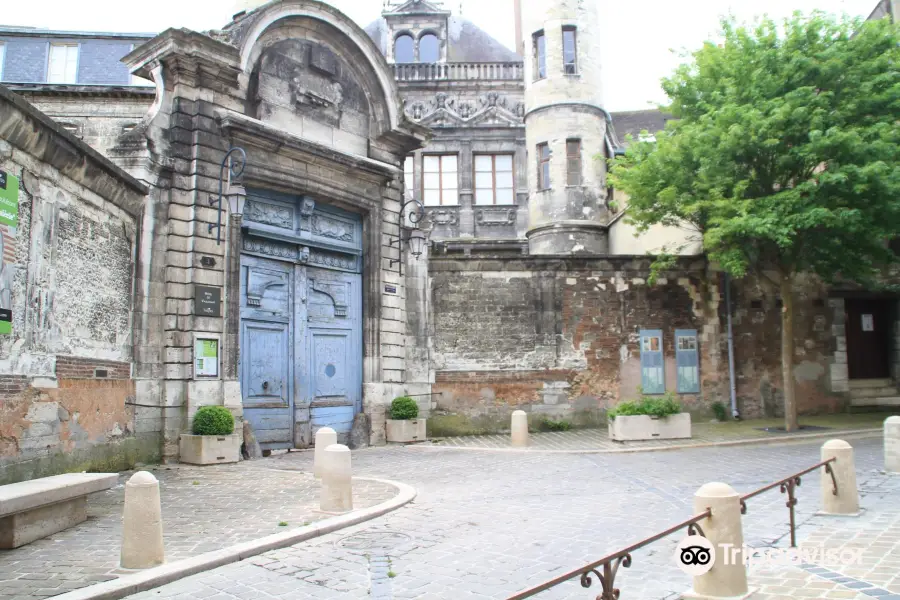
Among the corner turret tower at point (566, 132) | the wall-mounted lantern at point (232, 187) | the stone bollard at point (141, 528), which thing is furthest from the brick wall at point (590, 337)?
the stone bollard at point (141, 528)

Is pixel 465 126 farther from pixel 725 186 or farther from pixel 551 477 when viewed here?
pixel 551 477

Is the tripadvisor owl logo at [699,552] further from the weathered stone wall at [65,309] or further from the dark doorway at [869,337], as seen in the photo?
the dark doorway at [869,337]

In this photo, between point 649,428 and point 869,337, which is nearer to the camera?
point 649,428

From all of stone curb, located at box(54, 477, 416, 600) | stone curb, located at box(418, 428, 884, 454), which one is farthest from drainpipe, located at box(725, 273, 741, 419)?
stone curb, located at box(54, 477, 416, 600)

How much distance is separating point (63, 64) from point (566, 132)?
1482 centimetres

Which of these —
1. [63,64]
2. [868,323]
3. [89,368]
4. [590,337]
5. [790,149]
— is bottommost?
[89,368]

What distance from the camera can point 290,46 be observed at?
1316 centimetres

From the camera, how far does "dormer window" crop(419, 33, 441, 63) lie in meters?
30.4

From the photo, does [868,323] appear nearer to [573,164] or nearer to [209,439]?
[573,164]

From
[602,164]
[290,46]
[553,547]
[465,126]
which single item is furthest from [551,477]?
[465,126]

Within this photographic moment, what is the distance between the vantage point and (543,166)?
24281 millimetres

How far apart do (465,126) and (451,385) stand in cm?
1409

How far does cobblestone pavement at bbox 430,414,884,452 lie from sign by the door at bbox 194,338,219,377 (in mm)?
4669

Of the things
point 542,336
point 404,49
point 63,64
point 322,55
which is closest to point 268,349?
point 322,55
